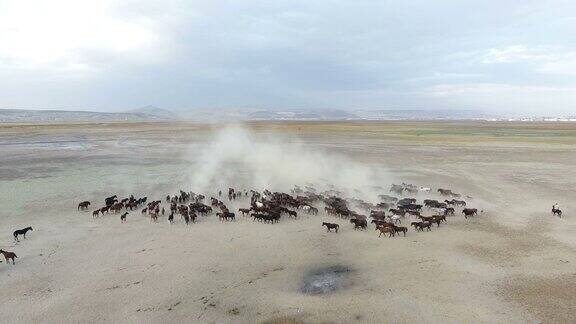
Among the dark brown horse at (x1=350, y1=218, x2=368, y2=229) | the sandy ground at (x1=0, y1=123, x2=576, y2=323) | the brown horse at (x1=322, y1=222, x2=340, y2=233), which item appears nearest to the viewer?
the sandy ground at (x1=0, y1=123, x2=576, y2=323)

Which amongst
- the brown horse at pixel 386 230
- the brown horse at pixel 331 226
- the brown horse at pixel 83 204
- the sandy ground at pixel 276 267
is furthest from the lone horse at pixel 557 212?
the brown horse at pixel 83 204

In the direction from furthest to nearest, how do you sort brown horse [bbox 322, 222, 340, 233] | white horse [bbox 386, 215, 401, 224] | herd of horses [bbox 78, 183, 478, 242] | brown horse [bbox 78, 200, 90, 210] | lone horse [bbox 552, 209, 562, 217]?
brown horse [bbox 78, 200, 90, 210], lone horse [bbox 552, 209, 562, 217], white horse [bbox 386, 215, 401, 224], herd of horses [bbox 78, 183, 478, 242], brown horse [bbox 322, 222, 340, 233]

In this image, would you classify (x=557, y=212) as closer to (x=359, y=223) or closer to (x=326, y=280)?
(x=359, y=223)

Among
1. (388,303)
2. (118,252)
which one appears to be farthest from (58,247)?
(388,303)

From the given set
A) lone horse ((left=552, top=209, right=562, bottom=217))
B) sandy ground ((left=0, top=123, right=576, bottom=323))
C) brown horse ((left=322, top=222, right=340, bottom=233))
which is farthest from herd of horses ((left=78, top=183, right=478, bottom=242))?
lone horse ((left=552, top=209, right=562, bottom=217))

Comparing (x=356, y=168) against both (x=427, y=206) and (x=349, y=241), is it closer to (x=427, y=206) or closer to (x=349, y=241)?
(x=427, y=206)

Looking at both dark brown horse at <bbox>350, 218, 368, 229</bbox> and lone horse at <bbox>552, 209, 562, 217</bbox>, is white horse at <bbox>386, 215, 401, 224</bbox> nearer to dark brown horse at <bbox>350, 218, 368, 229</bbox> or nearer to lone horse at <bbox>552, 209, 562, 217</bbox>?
dark brown horse at <bbox>350, 218, 368, 229</bbox>

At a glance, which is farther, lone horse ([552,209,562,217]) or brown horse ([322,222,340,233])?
lone horse ([552,209,562,217])

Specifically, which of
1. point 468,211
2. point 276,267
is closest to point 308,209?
point 276,267
